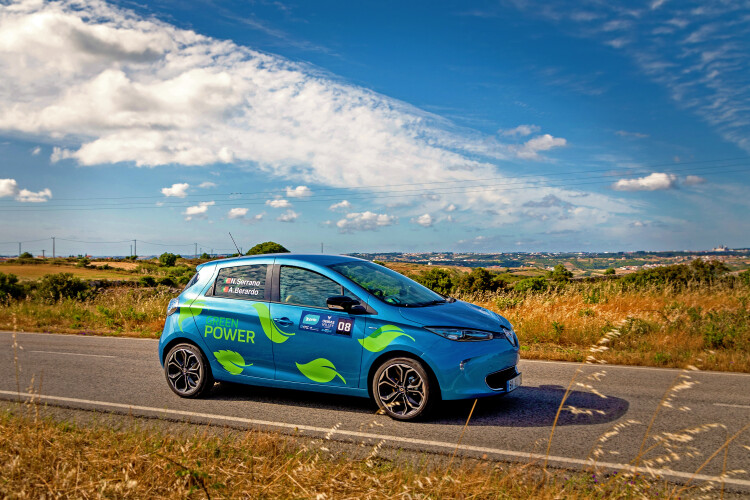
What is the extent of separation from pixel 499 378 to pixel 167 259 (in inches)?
3411

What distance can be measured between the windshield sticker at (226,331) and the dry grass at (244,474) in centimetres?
194

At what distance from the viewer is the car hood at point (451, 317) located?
18.5 ft

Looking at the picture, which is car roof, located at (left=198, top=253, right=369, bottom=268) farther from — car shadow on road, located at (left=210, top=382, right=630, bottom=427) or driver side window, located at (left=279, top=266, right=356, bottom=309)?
car shadow on road, located at (left=210, top=382, right=630, bottom=427)

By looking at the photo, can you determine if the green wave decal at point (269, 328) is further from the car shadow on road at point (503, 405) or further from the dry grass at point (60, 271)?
the dry grass at point (60, 271)

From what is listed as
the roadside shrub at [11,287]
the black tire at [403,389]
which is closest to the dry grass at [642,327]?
the black tire at [403,389]

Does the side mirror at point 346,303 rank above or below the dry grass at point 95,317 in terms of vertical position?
above

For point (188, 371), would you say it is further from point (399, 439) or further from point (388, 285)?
point (399, 439)

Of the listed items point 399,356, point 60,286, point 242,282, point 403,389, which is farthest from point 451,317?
point 60,286

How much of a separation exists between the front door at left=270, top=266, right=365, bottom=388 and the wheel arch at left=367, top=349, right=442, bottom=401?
144mm

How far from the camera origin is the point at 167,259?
85312 millimetres

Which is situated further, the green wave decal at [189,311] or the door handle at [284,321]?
the green wave decal at [189,311]

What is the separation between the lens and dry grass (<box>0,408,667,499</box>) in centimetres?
352

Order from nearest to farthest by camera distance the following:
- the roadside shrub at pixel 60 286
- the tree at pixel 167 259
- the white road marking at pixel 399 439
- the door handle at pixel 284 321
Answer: the white road marking at pixel 399 439 → the door handle at pixel 284 321 → the roadside shrub at pixel 60 286 → the tree at pixel 167 259

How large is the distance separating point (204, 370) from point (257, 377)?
82 cm
